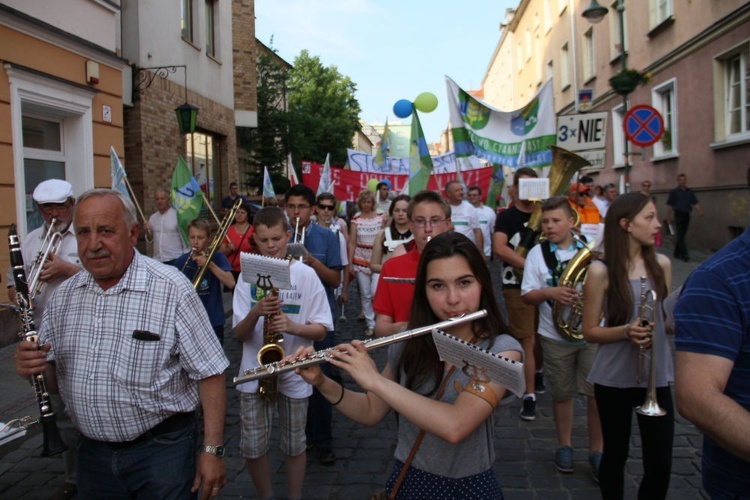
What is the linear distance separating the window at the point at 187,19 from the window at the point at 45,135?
16.7 ft

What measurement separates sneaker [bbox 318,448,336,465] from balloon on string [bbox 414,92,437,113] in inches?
388

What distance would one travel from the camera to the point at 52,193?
391 cm

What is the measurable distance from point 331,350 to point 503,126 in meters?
7.88

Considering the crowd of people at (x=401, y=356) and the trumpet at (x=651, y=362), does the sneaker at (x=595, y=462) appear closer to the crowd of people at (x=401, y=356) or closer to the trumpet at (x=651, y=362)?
the crowd of people at (x=401, y=356)

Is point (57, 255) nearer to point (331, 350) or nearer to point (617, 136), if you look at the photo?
point (331, 350)

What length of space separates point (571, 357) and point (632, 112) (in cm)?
745

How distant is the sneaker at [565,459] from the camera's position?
13.4 ft

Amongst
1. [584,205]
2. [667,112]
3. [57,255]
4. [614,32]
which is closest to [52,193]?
[57,255]

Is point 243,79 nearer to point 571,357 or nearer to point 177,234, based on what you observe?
point 177,234

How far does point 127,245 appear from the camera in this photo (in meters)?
2.47

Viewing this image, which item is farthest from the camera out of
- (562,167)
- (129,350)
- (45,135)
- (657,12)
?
(657,12)

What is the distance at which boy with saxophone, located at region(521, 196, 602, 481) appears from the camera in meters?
4.11

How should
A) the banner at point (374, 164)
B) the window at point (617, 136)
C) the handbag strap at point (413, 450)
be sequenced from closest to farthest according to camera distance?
the handbag strap at point (413, 450), the banner at point (374, 164), the window at point (617, 136)

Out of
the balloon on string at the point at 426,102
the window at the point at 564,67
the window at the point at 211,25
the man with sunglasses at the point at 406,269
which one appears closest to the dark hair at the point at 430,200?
the man with sunglasses at the point at 406,269
